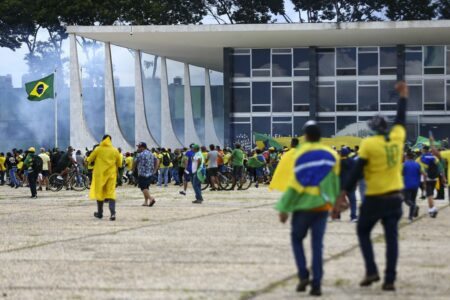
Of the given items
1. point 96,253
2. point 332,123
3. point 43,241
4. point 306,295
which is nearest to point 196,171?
point 43,241

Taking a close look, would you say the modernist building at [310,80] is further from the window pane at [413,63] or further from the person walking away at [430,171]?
the person walking away at [430,171]

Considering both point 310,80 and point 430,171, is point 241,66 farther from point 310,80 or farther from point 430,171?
point 430,171

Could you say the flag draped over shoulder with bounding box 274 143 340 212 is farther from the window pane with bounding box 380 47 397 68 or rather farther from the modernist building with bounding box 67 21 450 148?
the window pane with bounding box 380 47 397 68

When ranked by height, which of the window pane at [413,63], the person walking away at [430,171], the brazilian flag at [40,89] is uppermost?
the window pane at [413,63]

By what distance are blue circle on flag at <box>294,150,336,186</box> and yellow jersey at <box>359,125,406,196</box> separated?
1.37ft

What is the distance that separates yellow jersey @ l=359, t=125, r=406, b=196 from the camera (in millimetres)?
9219

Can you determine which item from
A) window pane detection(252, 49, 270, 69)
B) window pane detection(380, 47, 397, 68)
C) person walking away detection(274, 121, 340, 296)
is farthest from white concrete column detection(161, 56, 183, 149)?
person walking away detection(274, 121, 340, 296)

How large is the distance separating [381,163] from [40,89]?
139ft

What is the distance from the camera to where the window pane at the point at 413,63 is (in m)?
53.5

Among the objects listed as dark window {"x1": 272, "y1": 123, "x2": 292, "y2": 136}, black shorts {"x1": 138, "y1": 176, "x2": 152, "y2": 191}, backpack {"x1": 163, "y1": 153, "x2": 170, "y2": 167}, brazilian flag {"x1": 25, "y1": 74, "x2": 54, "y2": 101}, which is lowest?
backpack {"x1": 163, "y1": 153, "x2": 170, "y2": 167}

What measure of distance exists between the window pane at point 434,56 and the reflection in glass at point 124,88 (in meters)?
16.4

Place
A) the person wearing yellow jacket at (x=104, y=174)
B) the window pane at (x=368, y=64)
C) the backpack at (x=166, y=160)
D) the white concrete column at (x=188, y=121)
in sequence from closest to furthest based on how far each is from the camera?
the person wearing yellow jacket at (x=104, y=174)
the backpack at (x=166, y=160)
the window pane at (x=368, y=64)
the white concrete column at (x=188, y=121)

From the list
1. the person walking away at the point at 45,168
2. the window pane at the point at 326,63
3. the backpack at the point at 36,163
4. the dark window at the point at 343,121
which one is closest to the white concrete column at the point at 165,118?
the window pane at the point at 326,63

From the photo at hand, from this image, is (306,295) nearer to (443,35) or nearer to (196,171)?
(196,171)
